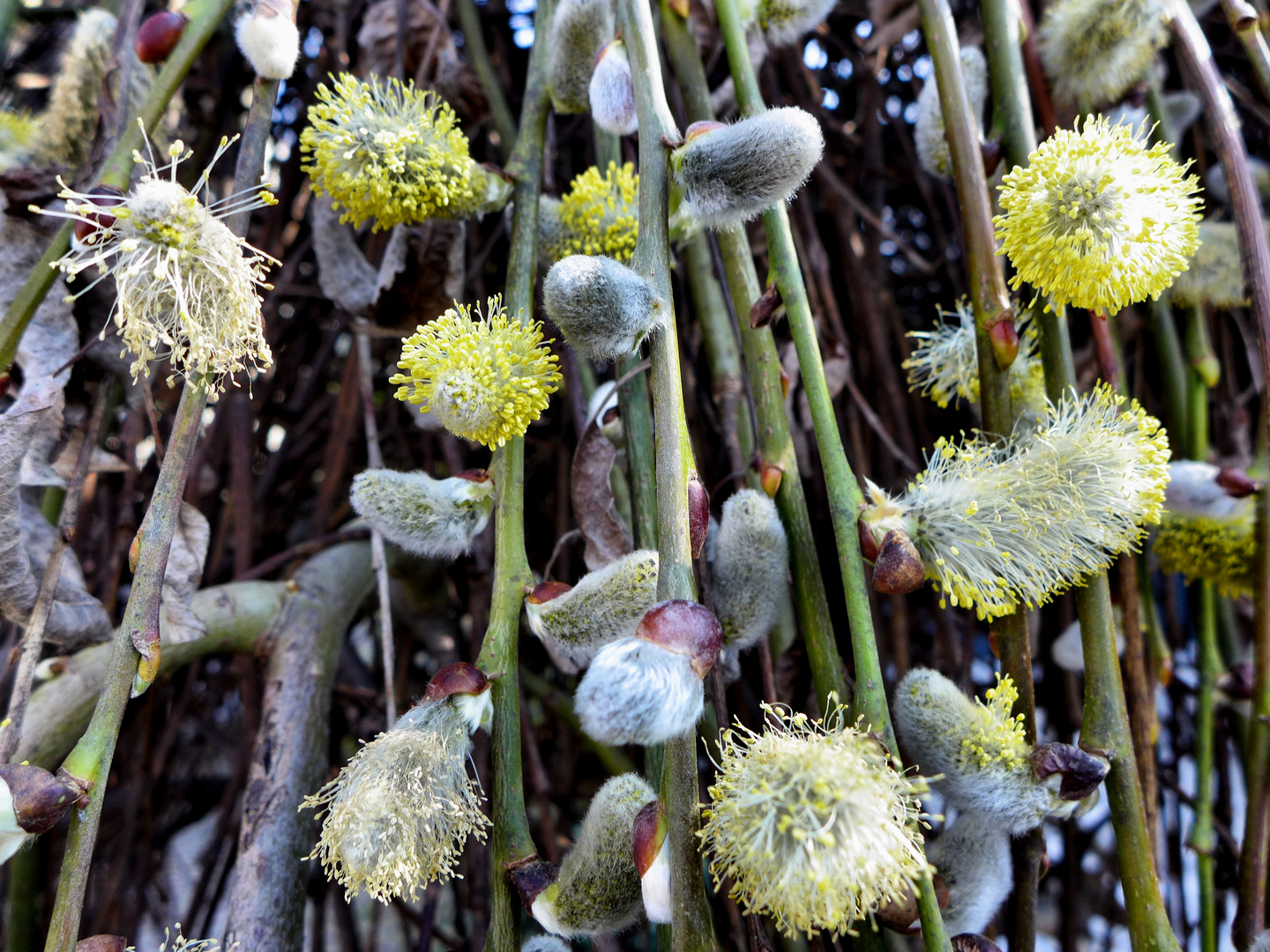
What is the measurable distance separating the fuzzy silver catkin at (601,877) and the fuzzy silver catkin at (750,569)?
141 mm

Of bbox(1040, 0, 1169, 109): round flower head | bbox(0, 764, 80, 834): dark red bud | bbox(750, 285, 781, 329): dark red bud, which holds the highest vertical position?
bbox(1040, 0, 1169, 109): round flower head

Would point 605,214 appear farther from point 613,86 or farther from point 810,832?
point 810,832

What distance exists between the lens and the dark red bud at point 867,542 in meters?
0.55

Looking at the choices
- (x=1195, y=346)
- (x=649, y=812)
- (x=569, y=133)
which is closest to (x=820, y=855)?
(x=649, y=812)

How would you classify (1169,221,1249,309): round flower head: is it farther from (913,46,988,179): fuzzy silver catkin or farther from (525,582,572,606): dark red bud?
(525,582,572,606): dark red bud

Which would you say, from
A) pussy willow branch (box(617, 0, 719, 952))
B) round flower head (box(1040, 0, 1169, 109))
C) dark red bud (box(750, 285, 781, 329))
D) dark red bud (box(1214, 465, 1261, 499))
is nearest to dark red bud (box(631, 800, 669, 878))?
pussy willow branch (box(617, 0, 719, 952))

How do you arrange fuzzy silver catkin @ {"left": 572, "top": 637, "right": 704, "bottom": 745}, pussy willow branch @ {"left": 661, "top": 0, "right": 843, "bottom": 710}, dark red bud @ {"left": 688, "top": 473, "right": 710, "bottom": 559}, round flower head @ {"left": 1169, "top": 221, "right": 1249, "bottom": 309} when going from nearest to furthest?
fuzzy silver catkin @ {"left": 572, "top": 637, "right": 704, "bottom": 745} → dark red bud @ {"left": 688, "top": 473, "right": 710, "bottom": 559} → pussy willow branch @ {"left": 661, "top": 0, "right": 843, "bottom": 710} → round flower head @ {"left": 1169, "top": 221, "right": 1249, "bottom": 309}

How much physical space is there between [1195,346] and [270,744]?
1064 millimetres

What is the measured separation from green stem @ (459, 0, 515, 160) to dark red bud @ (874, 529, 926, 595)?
606 mm

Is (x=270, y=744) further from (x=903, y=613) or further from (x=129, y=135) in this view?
(x=903, y=613)

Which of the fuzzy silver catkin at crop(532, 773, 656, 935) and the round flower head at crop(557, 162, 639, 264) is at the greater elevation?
the round flower head at crop(557, 162, 639, 264)

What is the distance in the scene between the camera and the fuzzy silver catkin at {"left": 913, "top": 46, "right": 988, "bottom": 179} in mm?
784

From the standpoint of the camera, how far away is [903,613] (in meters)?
0.95

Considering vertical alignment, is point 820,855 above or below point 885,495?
below
